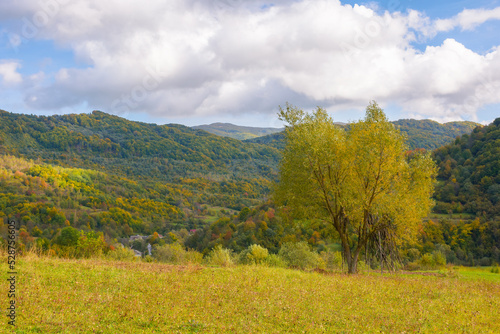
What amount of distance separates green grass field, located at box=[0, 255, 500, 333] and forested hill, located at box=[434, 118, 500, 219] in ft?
190

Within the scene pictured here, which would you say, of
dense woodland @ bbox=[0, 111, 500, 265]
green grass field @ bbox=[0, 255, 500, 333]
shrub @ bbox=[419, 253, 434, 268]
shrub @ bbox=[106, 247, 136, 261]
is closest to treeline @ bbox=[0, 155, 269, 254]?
dense woodland @ bbox=[0, 111, 500, 265]

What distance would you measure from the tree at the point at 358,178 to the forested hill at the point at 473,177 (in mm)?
48836

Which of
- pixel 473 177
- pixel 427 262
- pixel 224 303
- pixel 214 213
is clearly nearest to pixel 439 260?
pixel 427 262

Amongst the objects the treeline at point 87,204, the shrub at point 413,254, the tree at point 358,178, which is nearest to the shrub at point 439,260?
the shrub at point 413,254

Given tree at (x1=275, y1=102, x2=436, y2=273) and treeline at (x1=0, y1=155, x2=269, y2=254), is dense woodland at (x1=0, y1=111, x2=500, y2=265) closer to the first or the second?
treeline at (x1=0, y1=155, x2=269, y2=254)

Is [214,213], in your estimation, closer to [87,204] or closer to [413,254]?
[87,204]

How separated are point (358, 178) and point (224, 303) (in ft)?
40.0

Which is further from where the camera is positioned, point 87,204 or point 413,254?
point 87,204

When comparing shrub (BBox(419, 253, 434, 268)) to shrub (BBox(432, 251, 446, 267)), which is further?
shrub (BBox(419, 253, 434, 268))

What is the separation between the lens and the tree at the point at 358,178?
17938 mm

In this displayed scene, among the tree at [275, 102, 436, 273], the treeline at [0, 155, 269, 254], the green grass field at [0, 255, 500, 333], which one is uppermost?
the tree at [275, 102, 436, 273]

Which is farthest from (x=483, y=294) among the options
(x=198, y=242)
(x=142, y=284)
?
(x=198, y=242)

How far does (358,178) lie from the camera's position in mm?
18500

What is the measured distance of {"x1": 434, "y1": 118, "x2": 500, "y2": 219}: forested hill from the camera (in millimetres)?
63812
